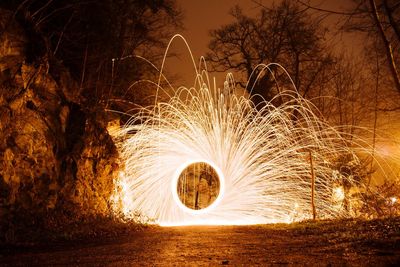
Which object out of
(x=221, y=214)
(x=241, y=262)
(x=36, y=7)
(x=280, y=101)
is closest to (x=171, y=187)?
(x=221, y=214)

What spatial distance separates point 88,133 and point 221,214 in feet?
17.9

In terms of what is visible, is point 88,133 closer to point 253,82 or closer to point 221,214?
point 221,214

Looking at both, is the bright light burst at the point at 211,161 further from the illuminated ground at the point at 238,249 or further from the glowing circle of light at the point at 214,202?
the illuminated ground at the point at 238,249

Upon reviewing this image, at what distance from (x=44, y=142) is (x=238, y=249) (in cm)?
685

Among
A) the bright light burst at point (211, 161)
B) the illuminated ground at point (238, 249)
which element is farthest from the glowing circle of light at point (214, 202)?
the illuminated ground at point (238, 249)

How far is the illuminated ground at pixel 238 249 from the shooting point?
5.98 metres

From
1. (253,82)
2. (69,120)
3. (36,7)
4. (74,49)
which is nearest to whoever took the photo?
(69,120)

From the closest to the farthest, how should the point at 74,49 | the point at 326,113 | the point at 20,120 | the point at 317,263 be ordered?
the point at 317,263 < the point at 20,120 < the point at 74,49 < the point at 326,113

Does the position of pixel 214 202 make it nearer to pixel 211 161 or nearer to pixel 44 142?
pixel 211 161

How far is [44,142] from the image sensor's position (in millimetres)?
11656

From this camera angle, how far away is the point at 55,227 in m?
10.3

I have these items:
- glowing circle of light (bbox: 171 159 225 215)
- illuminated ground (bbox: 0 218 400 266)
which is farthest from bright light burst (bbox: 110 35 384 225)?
illuminated ground (bbox: 0 218 400 266)

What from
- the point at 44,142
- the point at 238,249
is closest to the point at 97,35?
the point at 44,142

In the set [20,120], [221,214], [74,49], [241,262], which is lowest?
[241,262]
